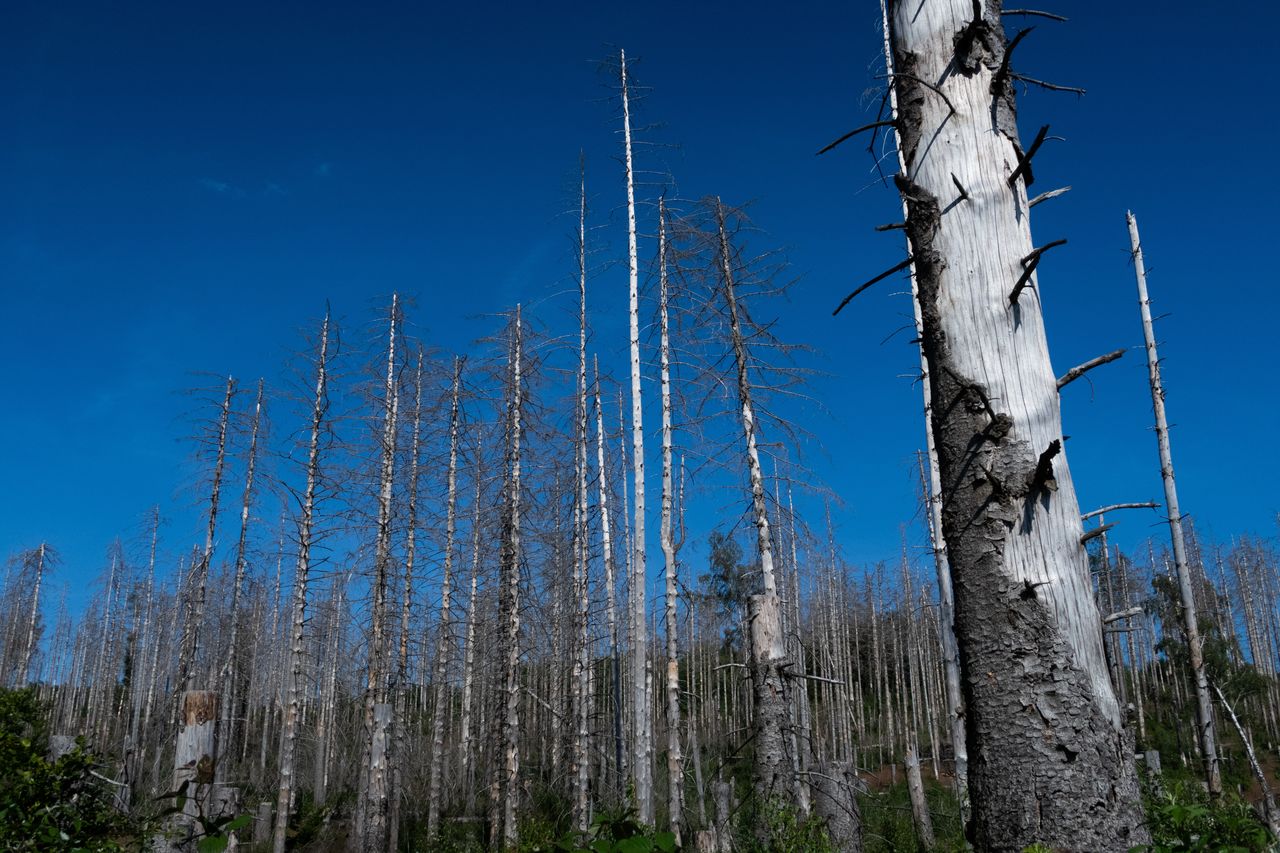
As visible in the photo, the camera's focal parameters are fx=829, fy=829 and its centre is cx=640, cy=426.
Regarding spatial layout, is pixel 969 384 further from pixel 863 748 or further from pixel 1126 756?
pixel 863 748

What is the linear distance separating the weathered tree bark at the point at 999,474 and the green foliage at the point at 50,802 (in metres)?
A: 3.97

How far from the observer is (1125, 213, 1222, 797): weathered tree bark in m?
11.5

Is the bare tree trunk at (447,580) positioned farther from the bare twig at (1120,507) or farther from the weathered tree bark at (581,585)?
the bare twig at (1120,507)

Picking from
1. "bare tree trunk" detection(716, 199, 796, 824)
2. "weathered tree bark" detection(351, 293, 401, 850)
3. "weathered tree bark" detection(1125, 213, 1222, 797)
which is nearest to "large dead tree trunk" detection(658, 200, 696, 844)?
"bare tree trunk" detection(716, 199, 796, 824)

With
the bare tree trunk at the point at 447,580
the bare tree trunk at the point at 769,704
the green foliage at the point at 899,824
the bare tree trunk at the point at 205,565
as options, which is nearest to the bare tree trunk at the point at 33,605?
the bare tree trunk at the point at 205,565

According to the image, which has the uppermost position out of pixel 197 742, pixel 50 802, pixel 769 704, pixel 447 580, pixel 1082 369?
pixel 447 580

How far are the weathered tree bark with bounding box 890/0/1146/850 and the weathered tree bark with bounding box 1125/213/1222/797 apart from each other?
11000 mm

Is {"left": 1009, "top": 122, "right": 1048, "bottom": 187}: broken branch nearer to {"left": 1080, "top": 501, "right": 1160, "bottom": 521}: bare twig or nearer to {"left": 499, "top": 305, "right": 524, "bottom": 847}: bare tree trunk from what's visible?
{"left": 1080, "top": 501, "right": 1160, "bottom": 521}: bare twig

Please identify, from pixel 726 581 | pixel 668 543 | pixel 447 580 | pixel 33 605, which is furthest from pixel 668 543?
pixel 33 605

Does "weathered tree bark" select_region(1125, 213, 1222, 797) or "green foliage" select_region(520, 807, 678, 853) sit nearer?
"green foliage" select_region(520, 807, 678, 853)

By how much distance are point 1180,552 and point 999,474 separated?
1270 cm

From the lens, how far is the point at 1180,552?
507 inches

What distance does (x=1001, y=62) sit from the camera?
3.06 m

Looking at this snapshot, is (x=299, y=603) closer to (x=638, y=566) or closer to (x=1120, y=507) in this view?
(x=638, y=566)
